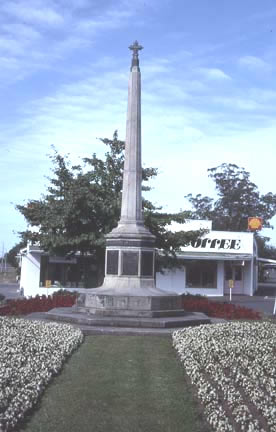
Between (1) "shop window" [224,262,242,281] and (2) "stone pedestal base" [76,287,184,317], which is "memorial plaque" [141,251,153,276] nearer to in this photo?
(2) "stone pedestal base" [76,287,184,317]

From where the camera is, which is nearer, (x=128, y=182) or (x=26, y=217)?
(x=128, y=182)

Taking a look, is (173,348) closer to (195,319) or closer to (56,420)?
(195,319)

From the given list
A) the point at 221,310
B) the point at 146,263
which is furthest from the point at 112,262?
the point at 221,310

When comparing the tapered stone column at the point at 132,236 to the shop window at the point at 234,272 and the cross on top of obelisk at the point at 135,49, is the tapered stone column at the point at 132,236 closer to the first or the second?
the cross on top of obelisk at the point at 135,49

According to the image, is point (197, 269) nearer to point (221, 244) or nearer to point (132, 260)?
point (221, 244)

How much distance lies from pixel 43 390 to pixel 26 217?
15.1m

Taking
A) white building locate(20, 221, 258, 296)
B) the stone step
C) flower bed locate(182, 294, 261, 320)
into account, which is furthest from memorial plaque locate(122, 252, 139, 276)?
white building locate(20, 221, 258, 296)

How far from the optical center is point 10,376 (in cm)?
714

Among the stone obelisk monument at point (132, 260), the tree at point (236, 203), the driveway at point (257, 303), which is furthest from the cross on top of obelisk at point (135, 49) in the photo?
the tree at point (236, 203)

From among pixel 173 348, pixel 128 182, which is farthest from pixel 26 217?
pixel 173 348

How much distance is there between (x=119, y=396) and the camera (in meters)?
6.99

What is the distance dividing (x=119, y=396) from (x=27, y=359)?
192 cm

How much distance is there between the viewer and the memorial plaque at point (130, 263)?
14.8m

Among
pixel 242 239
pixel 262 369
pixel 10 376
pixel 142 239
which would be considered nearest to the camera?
pixel 10 376
